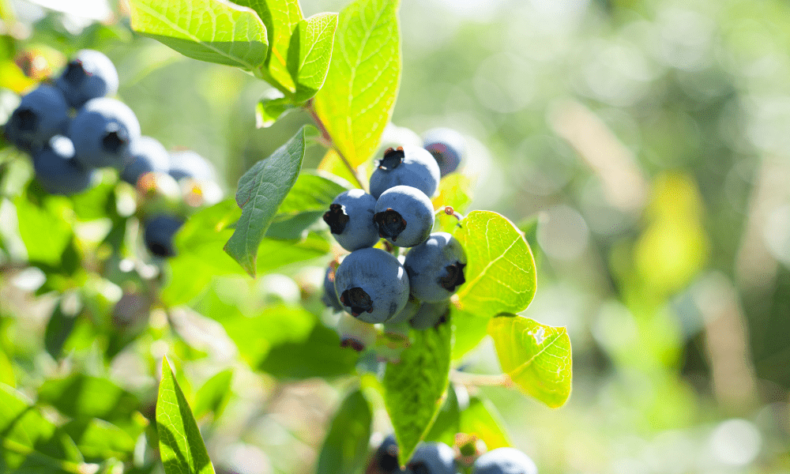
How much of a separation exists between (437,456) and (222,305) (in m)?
0.68

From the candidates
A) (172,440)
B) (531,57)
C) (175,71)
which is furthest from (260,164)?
(531,57)

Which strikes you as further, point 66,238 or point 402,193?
point 66,238

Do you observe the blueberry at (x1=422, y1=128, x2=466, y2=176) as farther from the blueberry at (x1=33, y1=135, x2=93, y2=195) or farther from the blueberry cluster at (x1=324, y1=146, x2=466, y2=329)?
the blueberry at (x1=33, y1=135, x2=93, y2=195)

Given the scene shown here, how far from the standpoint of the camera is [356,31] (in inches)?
21.8

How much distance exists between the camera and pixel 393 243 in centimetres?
52

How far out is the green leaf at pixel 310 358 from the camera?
0.86 m

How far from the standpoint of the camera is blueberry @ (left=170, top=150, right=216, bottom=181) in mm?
895

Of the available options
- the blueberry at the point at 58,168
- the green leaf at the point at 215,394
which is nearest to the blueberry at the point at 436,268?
the green leaf at the point at 215,394

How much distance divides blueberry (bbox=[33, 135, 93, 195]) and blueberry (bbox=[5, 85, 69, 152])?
0.02m

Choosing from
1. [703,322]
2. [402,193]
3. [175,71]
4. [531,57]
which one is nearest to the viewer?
[402,193]

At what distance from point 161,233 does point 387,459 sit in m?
0.50

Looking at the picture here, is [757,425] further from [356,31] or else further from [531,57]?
[531,57]

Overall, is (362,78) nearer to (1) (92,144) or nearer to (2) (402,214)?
(2) (402,214)

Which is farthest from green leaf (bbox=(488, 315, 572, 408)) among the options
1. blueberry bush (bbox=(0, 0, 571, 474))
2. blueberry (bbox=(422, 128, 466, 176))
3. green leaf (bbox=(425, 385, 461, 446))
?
blueberry (bbox=(422, 128, 466, 176))
